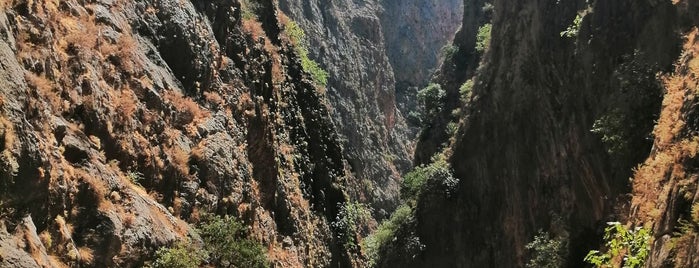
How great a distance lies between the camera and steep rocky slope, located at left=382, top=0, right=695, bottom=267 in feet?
61.8

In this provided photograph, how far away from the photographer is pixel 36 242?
365 inches

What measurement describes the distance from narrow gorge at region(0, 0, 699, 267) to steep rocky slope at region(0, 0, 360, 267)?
0.05 metres

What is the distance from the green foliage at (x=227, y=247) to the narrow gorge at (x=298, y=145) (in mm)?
47

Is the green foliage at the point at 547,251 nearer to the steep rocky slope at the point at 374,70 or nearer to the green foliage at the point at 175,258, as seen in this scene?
the green foliage at the point at 175,258

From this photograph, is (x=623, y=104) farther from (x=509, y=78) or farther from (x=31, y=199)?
(x=31, y=199)

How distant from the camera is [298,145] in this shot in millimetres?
26844

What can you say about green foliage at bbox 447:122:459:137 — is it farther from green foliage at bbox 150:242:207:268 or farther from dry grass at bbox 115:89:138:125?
green foliage at bbox 150:242:207:268

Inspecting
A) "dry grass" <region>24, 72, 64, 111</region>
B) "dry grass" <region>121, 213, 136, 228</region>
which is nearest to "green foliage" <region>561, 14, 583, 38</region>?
"dry grass" <region>121, 213, 136, 228</region>

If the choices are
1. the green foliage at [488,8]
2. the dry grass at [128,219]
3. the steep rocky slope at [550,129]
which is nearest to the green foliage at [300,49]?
the steep rocky slope at [550,129]

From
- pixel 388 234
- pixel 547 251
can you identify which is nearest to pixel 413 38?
pixel 388 234

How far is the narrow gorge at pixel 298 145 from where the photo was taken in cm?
1032

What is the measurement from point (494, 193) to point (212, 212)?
17.8 meters

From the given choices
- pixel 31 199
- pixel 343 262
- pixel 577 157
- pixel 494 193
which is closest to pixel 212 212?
pixel 31 199

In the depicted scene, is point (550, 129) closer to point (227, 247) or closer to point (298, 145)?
point (298, 145)
